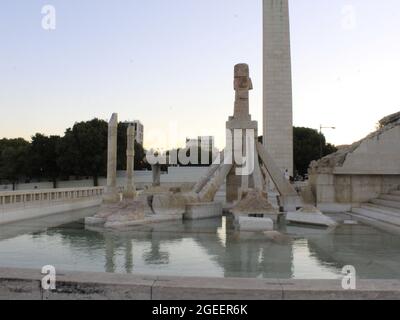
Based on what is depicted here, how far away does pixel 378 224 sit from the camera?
1084cm

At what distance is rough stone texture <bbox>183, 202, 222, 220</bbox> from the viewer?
1302 cm

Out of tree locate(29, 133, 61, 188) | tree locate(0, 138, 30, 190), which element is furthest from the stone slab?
tree locate(0, 138, 30, 190)

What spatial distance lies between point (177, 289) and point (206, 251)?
143 inches

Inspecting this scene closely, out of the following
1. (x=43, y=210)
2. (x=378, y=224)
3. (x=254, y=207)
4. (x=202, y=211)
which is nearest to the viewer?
(x=378, y=224)

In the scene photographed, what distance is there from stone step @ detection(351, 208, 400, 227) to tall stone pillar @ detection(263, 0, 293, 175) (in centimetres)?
1692

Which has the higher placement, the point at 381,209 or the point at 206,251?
the point at 381,209

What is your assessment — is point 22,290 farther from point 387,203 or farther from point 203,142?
point 203,142

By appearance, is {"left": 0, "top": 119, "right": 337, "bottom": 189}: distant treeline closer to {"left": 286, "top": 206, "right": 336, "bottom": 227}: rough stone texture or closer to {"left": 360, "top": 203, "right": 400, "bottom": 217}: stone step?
{"left": 360, "top": 203, "right": 400, "bottom": 217}: stone step

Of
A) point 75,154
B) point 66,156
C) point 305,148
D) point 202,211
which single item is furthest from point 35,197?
point 305,148

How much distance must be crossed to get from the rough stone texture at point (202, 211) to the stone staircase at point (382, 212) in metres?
4.29

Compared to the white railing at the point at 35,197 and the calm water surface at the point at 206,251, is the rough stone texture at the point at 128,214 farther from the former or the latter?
the white railing at the point at 35,197

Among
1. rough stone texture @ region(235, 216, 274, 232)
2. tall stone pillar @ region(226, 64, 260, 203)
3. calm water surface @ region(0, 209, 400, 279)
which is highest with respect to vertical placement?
tall stone pillar @ region(226, 64, 260, 203)

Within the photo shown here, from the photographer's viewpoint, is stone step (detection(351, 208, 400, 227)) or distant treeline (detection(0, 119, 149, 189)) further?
distant treeline (detection(0, 119, 149, 189))
